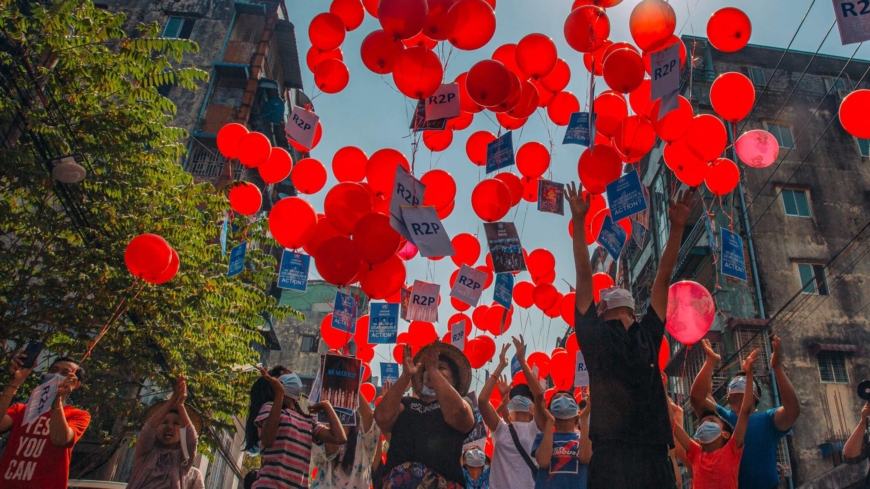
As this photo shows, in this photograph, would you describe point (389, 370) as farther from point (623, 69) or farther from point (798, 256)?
point (798, 256)

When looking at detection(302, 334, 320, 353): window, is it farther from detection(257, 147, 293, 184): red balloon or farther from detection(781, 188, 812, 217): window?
detection(257, 147, 293, 184): red balloon

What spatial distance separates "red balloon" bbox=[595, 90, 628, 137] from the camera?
640 centimetres

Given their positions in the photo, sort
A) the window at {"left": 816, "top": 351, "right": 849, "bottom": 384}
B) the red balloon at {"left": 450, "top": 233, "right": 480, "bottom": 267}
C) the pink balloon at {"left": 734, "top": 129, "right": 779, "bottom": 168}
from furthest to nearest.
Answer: the window at {"left": 816, "top": 351, "right": 849, "bottom": 384} → the red balloon at {"left": 450, "top": 233, "right": 480, "bottom": 267} → the pink balloon at {"left": 734, "top": 129, "right": 779, "bottom": 168}

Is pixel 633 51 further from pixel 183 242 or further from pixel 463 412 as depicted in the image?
pixel 183 242

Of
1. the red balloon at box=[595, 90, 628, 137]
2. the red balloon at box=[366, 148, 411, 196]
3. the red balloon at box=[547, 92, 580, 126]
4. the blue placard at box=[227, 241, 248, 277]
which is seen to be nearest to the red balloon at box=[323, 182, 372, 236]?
the red balloon at box=[366, 148, 411, 196]

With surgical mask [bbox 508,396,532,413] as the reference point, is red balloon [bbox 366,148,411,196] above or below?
above

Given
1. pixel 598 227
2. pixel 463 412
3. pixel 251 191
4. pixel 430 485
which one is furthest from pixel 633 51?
pixel 251 191

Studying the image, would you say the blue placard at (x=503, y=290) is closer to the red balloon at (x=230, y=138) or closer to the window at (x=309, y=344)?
the red balloon at (x=230, y=138)

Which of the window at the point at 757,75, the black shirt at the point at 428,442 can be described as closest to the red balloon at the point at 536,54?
the black shirt at the point at 428,442

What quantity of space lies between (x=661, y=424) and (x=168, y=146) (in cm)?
930

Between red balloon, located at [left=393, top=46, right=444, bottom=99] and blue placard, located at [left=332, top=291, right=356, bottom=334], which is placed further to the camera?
blue placard, located at [left=332, top=291, right=356, bottom=334]

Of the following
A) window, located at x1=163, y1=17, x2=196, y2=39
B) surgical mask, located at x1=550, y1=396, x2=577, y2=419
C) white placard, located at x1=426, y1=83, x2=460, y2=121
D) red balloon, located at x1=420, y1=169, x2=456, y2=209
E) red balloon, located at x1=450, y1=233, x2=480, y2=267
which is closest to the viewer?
Answer: surgical mask, located at x1=550, y1=396, x2=577, y2=419

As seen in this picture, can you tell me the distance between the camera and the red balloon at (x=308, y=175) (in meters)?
7.37

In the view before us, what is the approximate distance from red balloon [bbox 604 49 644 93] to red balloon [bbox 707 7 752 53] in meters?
1.11
